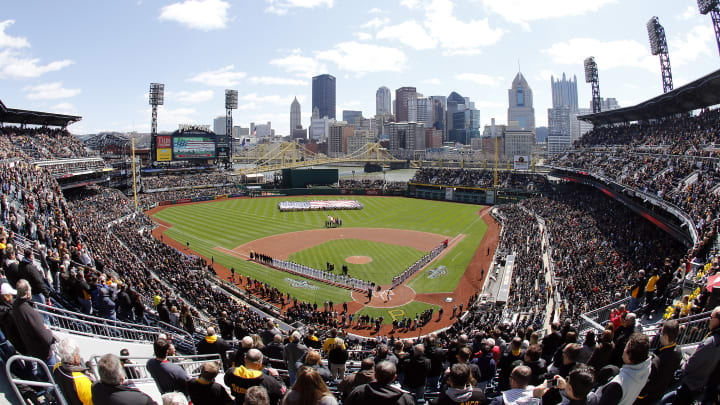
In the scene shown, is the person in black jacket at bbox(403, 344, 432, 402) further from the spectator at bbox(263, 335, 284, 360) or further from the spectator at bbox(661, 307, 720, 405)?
the spectator at bbox(661, 307, 720, 405)

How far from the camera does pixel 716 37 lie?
118 feet

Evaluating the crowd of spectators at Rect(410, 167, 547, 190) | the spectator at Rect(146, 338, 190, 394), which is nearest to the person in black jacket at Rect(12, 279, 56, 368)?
the spectator at Rect(146, 338, 190, 394)

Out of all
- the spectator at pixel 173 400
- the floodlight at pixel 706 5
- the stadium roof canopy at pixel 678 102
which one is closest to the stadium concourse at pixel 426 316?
the spectator at pixel 173 400

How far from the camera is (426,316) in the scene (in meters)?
23.6

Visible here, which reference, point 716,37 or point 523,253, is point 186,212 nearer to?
point 523,253

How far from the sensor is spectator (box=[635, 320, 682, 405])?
4906 mm

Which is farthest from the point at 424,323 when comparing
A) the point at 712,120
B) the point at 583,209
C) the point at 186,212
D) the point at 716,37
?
the point at 186,212

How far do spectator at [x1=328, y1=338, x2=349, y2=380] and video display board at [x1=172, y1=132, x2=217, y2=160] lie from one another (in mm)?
74844

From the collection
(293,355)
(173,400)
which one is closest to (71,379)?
(173,400)

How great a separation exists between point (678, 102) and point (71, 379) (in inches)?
1983

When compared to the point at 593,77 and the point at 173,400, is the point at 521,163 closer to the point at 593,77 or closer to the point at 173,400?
the point at 593,77

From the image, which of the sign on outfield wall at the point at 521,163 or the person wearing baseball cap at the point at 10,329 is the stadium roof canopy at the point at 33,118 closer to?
the person wearing baseball cap at the point at 10,329

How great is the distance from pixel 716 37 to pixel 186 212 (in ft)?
195

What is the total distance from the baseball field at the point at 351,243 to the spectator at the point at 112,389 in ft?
67.6
